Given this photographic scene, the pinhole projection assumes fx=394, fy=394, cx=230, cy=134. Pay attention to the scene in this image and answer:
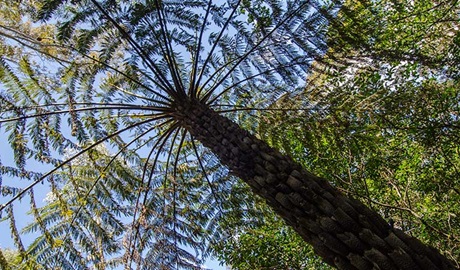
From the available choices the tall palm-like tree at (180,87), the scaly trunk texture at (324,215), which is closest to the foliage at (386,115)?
the tall palm-like tree at (180,87)

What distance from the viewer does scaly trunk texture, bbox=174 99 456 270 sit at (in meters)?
1.43

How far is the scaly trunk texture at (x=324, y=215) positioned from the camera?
56.4 inches

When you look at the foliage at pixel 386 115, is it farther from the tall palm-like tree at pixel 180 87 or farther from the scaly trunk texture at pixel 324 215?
the scaly trunk texture at pixel 324 215

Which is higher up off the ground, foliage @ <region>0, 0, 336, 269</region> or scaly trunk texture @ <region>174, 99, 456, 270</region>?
foliage @ <region>0, 0, 336, 269</region>

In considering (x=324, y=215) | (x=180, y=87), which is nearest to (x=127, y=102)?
(x=180, y=87)

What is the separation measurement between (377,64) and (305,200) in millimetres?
2384

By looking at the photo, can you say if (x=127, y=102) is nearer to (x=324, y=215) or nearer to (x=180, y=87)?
(x=180, y=87)

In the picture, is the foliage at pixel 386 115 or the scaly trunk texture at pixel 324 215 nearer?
the scaly trunk texture at pixel 324 215

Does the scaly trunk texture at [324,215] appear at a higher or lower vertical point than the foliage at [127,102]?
lower

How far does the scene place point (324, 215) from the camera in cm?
170

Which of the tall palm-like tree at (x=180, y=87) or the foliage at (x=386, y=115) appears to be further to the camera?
the foliage at (x=386, y=115)

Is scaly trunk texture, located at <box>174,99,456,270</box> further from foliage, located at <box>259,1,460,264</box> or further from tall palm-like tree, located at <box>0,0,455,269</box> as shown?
foliage, located at <box>259,1,460,264</box>

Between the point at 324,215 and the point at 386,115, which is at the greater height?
the point at 386,115

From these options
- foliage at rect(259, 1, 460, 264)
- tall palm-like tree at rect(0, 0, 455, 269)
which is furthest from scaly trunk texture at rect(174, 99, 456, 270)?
foliage at rect(259, 1, 460, 264)
